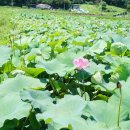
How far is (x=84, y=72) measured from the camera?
1.77 m

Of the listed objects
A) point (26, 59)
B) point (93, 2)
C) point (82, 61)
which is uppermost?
point (82, 61)

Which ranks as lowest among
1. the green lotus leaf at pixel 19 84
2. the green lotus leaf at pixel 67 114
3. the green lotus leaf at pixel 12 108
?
the green lotus leaf at pixel 19 84

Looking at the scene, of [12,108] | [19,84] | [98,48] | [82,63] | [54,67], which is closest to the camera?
[12,108]

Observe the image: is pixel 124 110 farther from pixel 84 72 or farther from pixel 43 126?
pixel 84 72

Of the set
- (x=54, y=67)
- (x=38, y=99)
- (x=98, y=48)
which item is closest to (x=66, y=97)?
(x=38, y=99)

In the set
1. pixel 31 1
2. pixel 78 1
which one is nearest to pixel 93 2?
pixel 78 1

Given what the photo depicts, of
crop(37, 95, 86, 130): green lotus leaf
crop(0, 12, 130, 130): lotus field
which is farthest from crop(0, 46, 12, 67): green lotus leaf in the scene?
crop(37, 95, 86, 130): green lotus leaf

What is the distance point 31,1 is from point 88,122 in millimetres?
68899

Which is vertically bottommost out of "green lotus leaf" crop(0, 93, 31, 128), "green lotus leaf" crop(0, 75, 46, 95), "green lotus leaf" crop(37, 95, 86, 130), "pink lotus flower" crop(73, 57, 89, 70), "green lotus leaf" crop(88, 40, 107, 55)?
"green lotus leaf" crop(88, 40, 107, 55)

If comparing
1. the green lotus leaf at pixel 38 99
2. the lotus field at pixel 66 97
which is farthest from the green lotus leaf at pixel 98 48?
the green lotus leaf at pixel 38 99

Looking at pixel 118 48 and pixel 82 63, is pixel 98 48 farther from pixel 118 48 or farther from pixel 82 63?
pixel 82 63

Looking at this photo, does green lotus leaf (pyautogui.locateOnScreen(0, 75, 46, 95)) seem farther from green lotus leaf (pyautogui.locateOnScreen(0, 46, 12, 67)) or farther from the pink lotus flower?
green lotus leaf (pyautogui.locateOnScreen(0, 46, 12, 67))

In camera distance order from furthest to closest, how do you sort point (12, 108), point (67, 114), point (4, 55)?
point (4, 55) → point (12, 108) → point (67, 114)

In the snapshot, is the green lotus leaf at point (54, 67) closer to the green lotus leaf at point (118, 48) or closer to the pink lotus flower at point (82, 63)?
the pink lotus flower at point (82, 63)
